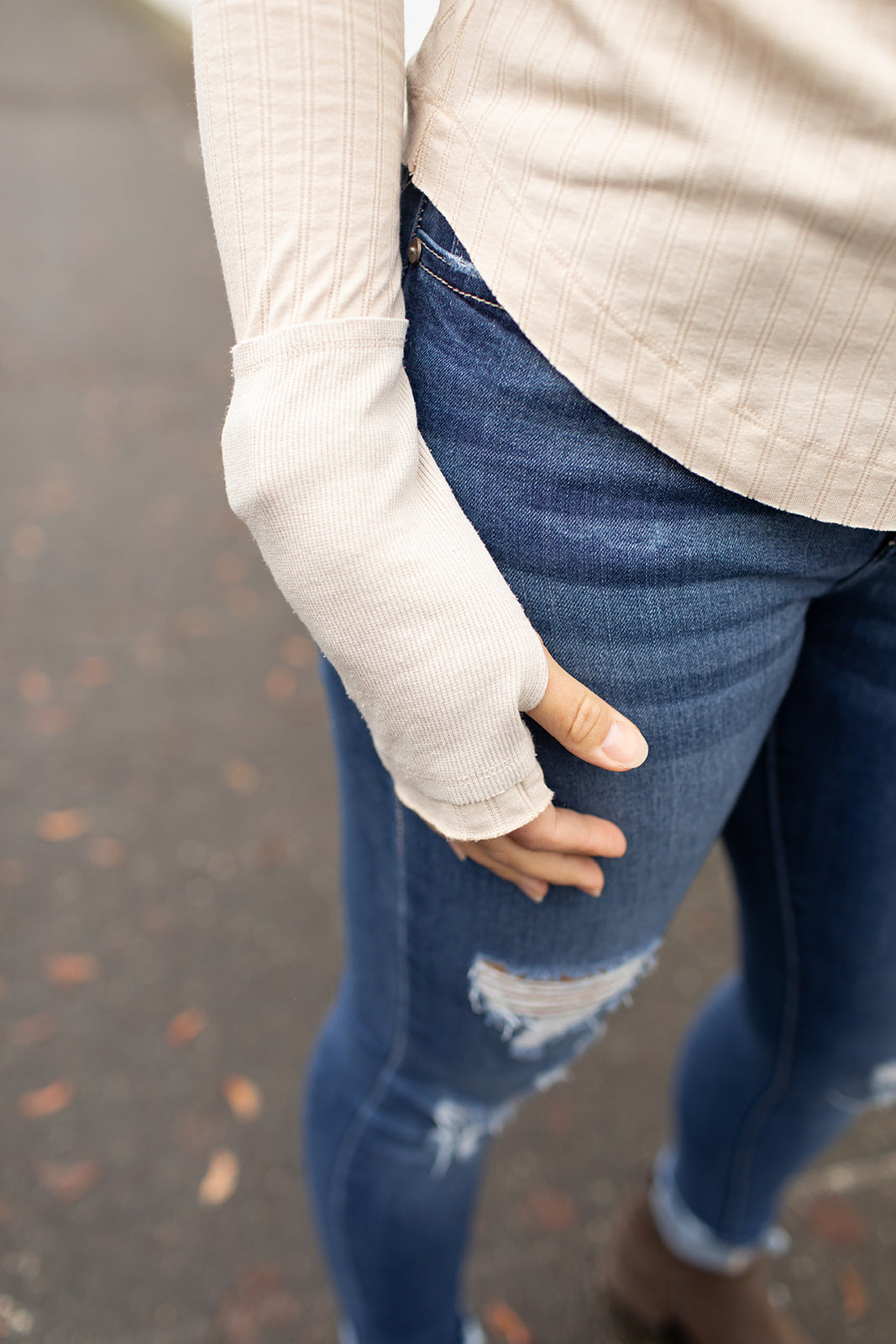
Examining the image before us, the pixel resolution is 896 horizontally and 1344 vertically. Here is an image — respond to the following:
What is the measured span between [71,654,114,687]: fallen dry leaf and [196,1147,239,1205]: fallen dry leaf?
136 centimetres

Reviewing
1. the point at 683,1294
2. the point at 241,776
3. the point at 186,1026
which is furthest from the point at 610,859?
the point at 241,776

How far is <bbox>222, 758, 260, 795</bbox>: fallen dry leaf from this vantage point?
2528 millimetres

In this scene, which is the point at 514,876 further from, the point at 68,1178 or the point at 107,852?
the point at 107,852

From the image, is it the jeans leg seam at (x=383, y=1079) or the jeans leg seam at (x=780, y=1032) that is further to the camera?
the jeans leg seam at (x=780, y=1032)

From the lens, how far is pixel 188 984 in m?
2.06

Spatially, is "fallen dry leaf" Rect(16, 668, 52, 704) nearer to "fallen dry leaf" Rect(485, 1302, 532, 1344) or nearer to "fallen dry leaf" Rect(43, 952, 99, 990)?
"fallen dry leaf" Rect(43, 952, 99, 990)

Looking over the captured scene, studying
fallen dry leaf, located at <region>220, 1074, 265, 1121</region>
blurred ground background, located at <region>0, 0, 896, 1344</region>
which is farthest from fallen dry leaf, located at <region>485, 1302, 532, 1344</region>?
fallen dry leaf, located at <region>220, 1074, 265, 1121</region>

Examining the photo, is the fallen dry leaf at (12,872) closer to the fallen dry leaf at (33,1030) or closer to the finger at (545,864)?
the fallen dry leaf at (33,1030)

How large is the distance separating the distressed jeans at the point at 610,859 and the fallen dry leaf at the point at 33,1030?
3.12 ft

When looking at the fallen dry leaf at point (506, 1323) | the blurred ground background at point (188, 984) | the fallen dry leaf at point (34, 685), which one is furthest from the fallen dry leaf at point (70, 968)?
the fallen dry leaf at point (506, 1323)

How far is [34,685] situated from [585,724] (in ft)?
7.53

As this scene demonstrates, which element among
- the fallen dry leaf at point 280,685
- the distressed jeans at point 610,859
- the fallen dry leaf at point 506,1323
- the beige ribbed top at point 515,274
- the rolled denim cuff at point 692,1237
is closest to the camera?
the beige ribbed top at point 515,274

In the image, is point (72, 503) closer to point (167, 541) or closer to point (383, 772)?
point (167, 541)

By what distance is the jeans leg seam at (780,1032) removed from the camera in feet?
3.60
